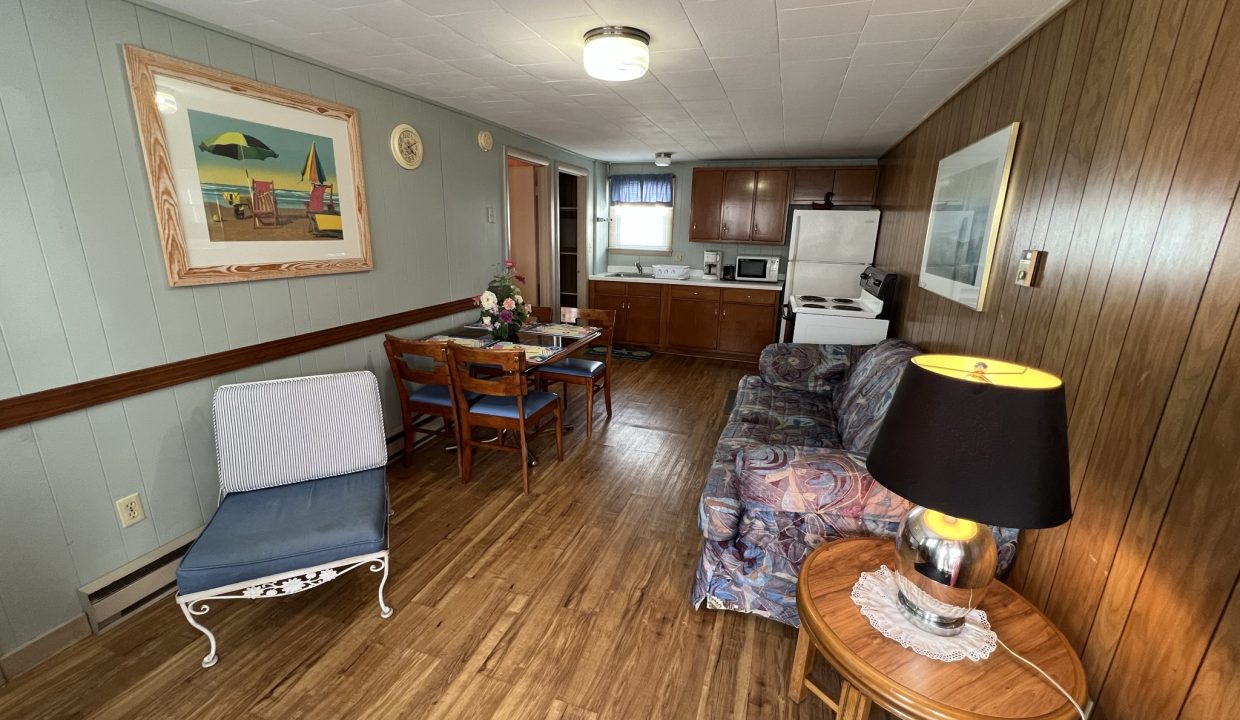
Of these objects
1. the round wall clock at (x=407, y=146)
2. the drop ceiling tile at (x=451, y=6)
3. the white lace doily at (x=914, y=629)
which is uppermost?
the drop ceiling tile at (x=451, y=6)

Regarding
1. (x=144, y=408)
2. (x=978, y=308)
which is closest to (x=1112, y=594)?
(x=978, y=308)

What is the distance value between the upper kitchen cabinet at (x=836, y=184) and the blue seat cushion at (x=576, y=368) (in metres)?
3.11

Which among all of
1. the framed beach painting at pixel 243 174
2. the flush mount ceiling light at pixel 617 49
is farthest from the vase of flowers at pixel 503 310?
the flush mount ceiling light at pixel 617 49

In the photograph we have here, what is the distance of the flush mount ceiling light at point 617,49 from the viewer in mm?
1894

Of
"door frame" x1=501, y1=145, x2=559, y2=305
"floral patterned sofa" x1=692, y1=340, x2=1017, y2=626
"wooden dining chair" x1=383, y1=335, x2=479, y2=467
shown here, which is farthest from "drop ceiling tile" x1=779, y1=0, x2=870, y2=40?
"door frame" x1=501, y1=145, x2=559, y2=305

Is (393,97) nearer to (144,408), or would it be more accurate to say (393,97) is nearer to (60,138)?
(60,138)

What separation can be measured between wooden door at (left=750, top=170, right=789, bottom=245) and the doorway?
2249 mm

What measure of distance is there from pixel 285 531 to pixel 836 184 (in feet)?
17.3

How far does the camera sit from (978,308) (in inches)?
77.2

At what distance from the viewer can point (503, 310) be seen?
9.68ft

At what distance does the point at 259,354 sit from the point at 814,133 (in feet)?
12.9

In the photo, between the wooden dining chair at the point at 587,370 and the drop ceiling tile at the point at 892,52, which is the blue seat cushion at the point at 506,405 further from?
the drop ceiling tile at the point at 892,52

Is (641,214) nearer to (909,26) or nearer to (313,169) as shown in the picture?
(313,169)

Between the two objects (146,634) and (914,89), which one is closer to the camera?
(146,634)
